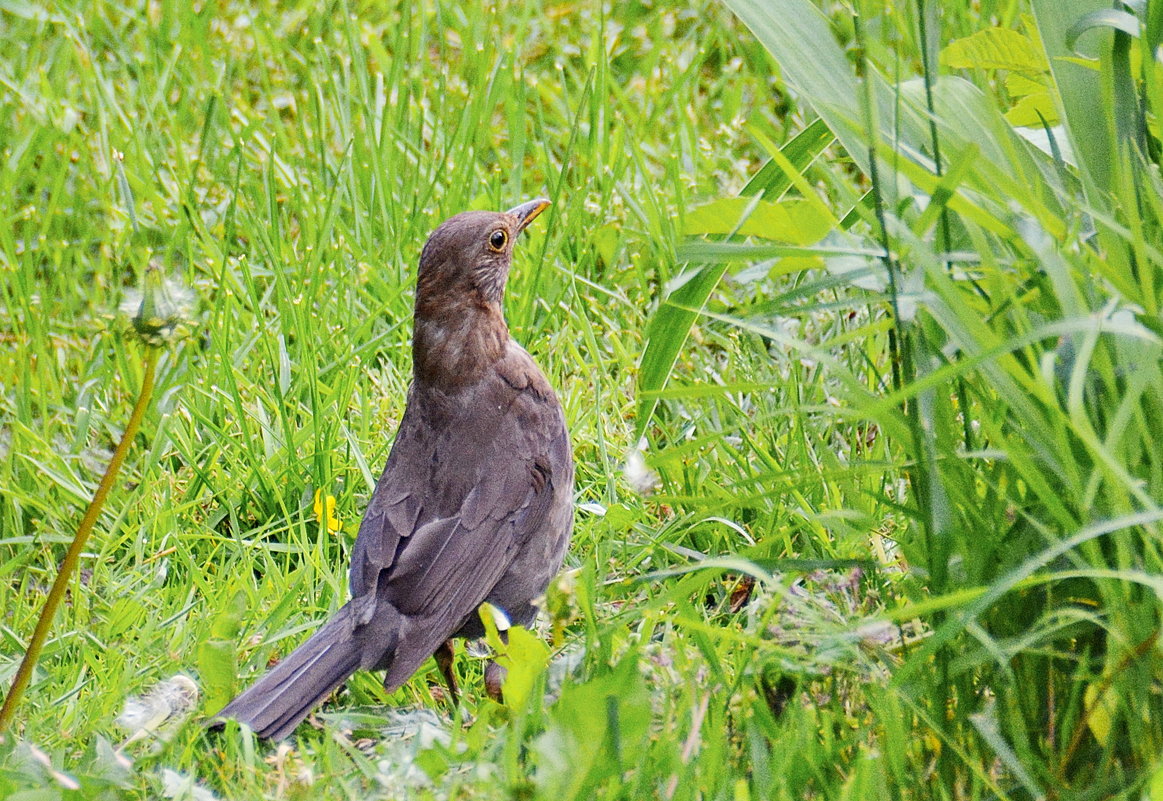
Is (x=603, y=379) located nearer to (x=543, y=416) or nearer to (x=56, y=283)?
(x=543, y=416)

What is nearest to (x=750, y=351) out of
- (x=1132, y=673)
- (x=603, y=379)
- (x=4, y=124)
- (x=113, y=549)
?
(x=603, y=379)

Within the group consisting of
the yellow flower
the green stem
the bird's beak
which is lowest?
the yellow flower

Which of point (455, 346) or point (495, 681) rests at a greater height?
point (455, 346)

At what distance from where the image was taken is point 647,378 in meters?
3.36

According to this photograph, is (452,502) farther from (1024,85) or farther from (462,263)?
(1024,85)

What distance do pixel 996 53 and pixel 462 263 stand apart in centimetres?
188

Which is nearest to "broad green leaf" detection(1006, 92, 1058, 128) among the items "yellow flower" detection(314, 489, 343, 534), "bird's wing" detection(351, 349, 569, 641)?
"bird's wing" detection(351, 349, 569, 641)

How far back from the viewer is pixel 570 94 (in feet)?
21.3

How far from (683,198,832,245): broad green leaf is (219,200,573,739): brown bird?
1.43 meters

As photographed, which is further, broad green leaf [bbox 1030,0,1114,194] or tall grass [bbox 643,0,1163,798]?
broad green leaf [bbox 1030,0,1114,194]

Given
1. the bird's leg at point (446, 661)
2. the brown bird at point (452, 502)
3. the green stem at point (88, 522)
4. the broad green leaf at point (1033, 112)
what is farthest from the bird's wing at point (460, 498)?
the broad green leaf at point (1033, 112)

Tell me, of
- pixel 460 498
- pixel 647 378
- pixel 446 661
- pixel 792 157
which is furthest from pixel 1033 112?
pixel 446 661

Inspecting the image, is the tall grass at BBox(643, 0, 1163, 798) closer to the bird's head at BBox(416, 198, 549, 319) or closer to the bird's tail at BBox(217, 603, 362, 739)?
the bird's tail at BBox(217, 603, 362, 739)

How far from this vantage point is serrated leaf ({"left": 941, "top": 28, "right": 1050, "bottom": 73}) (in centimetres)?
287
